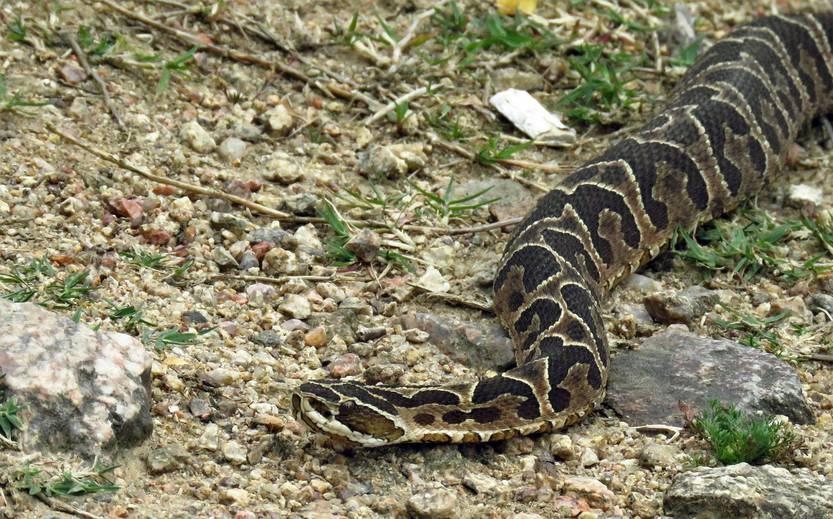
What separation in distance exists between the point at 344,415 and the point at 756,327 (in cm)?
275

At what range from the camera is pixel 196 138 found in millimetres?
7711

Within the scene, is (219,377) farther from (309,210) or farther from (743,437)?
(743,437)

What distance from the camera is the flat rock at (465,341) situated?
6.63 m

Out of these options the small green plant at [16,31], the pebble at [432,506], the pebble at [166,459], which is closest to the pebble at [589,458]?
the pebble at [432,506]

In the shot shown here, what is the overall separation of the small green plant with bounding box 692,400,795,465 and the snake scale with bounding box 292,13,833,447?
26.6 inches

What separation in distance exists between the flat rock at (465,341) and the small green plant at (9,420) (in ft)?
8.21

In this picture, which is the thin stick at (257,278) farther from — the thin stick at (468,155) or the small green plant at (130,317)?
the thin stick at (468,155)

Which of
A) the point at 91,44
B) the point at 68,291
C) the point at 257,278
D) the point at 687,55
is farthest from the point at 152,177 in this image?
the point at 687,55

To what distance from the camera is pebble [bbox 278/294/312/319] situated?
6.57 metres

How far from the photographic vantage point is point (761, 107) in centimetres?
863

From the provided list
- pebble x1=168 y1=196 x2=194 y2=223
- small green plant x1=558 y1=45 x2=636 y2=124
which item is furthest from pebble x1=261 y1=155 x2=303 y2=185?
small green plant x1=558 y1=45 x2=636 y2=124

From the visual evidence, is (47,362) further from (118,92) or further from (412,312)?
(118,92)

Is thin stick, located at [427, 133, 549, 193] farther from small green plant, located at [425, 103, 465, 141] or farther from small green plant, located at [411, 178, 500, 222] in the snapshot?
small green plant, located at [411, 178, 500, 222]

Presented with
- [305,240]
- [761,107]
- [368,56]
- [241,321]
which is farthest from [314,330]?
[761,107]
